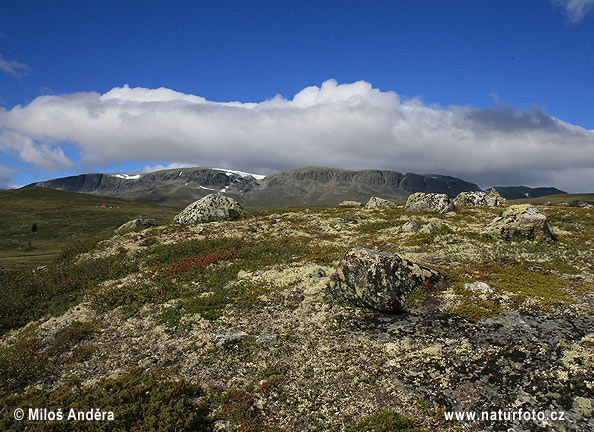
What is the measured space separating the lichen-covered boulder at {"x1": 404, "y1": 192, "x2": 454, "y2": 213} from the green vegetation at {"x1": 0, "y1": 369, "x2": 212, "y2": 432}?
41.9 metres

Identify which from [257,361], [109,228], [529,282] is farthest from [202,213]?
[109,228]

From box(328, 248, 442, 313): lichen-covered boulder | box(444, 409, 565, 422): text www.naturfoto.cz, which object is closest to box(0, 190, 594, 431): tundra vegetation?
box(444, 409, 565, 422): text www.naturfoto.cz

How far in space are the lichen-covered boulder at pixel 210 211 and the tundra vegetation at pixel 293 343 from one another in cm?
1764

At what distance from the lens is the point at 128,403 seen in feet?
35.1

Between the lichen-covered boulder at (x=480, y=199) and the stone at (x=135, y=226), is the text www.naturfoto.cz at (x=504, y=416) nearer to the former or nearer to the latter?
the stone at (x=135, y=226)

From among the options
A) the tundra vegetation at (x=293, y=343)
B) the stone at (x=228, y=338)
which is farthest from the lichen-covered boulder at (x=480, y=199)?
the stone at (x=228, y=338)

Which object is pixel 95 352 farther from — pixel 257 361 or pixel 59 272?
pixel 59 272

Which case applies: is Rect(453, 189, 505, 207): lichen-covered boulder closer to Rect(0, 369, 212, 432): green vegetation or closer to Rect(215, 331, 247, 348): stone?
Rect(215, 331, 247, 348): stone

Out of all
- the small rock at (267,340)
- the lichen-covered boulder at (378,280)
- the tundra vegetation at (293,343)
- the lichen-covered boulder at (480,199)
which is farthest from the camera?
the lichen-covered boulder at (480,199)

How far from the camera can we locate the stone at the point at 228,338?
1397 cm

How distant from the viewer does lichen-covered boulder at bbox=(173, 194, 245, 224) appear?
139 feet

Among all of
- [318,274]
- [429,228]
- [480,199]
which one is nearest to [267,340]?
[318,274]

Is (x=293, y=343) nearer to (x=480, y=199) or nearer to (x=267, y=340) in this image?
(x=267, y=340)

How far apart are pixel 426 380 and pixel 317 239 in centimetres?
2130
